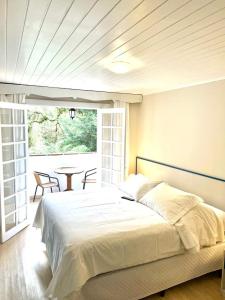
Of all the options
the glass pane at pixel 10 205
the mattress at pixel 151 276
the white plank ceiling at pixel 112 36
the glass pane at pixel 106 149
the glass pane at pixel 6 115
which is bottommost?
the mattress at pixel 151 276

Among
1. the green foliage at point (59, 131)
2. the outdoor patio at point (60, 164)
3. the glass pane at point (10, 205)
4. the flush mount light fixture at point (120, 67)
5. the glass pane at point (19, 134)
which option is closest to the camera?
the flush mount light fixture at point (120, 67)

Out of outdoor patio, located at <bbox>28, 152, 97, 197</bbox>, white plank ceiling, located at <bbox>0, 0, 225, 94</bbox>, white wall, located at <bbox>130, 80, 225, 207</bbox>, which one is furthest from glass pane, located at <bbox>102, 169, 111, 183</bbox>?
white plank ceiling, located at <bbox>0, 0, 225, 94</bbox>

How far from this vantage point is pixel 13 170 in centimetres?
352

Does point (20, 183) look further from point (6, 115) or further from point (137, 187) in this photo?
point (137, 187)

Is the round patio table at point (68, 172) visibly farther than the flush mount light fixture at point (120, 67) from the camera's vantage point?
Yes

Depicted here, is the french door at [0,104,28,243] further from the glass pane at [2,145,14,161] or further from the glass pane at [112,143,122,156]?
the glass pane at [112,143,122,156]

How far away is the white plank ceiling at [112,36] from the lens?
1.15m

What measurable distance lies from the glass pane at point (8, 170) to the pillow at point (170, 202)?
6.41 feet

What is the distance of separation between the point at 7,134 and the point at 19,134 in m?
0.24

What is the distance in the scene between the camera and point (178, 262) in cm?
238

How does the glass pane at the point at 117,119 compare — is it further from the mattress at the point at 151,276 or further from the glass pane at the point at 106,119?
the mattress at the point at 151,276

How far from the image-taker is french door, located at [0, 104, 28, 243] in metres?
3.33

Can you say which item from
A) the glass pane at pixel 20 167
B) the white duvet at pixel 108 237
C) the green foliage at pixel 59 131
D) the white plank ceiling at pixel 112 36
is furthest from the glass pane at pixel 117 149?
the green foliage at pixel 59 131

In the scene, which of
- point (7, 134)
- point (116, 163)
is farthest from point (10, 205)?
point (116, 163)
